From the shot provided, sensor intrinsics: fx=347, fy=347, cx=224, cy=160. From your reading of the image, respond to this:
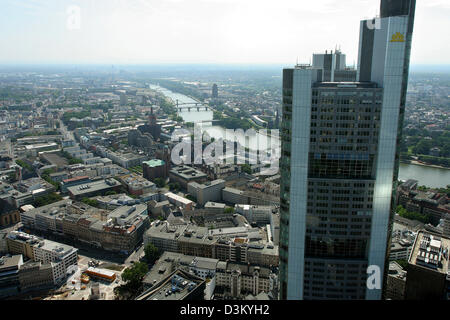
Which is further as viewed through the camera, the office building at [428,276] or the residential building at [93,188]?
the residential building at [93,188]

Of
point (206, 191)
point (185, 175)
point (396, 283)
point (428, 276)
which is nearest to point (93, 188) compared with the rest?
point (185, 175)

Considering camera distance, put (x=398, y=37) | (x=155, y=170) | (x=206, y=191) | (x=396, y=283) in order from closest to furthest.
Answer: (x=398, y=37)
(x=396, y=283)
(x=206, y=191)
(x=155, y=170)

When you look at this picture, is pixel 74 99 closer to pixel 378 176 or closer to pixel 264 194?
pixel 264 194

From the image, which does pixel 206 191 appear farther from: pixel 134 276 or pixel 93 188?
pixel 134 276

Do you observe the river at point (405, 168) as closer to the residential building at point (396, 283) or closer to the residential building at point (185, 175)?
the residential building at point (185, 175)

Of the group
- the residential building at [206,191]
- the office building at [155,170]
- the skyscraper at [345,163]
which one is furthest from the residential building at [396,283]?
the office building at [155,170]

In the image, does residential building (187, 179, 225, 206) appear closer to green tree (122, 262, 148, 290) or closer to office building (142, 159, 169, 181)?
office building (142, 159, 169, 181)

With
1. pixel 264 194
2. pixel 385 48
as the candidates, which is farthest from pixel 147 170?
pixel 385 48

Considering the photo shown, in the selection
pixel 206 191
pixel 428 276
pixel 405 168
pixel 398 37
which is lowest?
pixel 405 168

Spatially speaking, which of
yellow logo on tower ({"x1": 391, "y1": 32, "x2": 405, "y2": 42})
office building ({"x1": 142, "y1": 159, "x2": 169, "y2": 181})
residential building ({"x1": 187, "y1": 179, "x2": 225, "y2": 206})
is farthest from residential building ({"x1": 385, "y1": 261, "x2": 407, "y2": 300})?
office building ({"x1": 142, "y1": 159, "x2": 169, "y2": 181})
